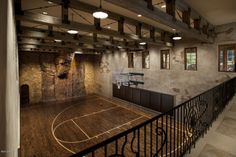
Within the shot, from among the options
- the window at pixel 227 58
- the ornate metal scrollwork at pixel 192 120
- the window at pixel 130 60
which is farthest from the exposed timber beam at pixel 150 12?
the window at pixel 130 60

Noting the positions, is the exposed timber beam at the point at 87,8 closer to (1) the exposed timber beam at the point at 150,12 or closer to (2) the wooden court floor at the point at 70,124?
(1) the exposed timber beam at the point at 150,12

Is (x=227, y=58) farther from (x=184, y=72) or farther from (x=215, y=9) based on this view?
(x=215, y=9)

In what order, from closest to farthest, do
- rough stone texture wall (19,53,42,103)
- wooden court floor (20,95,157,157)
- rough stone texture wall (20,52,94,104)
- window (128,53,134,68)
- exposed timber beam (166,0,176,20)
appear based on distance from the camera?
exposed timber beam (166,0,176,20), wooden court floor (20,95,157,157), window (128,53,134,68), rough stone texture wall (19,53,42,103), rough stone texture wall (20,52,94,104)

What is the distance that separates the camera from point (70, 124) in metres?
7.67

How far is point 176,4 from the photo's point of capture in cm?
348

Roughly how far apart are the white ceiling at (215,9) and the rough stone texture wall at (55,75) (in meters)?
10.2

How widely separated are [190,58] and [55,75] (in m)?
10.2

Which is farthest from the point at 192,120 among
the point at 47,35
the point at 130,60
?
the point at 130,60

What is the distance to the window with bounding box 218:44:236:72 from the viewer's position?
5.98m

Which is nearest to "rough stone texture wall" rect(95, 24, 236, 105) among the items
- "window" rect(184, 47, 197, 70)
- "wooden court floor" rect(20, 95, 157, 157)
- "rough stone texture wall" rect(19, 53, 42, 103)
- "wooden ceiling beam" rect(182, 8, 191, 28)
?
"window" rect(184, 47, 197, 70)

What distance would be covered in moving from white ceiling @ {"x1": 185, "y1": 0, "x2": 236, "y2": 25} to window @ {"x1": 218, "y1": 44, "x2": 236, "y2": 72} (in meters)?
1.17

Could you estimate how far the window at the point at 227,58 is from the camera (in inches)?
236

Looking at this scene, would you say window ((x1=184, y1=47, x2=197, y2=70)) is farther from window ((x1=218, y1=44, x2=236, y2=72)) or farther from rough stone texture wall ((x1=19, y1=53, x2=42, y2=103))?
rough stone texture wall ((x1=19, y1=53, x2=42, y2=103))

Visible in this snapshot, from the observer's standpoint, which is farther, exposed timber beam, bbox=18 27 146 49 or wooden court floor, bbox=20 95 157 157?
wooden court floor, bbox=20 95 157 157
